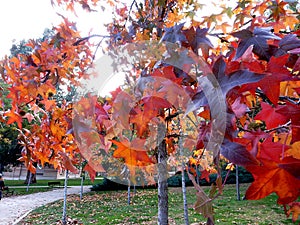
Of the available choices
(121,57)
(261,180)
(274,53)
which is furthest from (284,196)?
(121,57)

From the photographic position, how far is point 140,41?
1.82 meters

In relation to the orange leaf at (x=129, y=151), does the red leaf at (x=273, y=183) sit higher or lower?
lower

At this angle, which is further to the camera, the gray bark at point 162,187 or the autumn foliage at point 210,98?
the gray bark at point 162,187

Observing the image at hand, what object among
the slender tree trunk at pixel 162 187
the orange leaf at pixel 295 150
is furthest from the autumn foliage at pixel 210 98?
the slender tree trunk at pixel 162 187

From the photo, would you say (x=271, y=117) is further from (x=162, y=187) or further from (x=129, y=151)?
(x=162, y=187)

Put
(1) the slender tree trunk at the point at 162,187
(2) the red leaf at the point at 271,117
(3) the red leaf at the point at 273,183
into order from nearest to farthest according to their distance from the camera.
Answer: (3) the red leaf at the point at 273,183
(2) the red leaf at the point at 271,117
(1) the slender tree trunk at the point at 162,187

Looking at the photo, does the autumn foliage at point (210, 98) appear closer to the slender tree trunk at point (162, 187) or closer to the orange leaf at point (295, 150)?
the orange leaf at point (295, 150)

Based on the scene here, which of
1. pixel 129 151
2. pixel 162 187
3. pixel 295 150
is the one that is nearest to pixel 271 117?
pixel 295 150

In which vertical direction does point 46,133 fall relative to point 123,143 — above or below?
above

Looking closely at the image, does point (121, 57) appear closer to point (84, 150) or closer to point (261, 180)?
point (84, 150)

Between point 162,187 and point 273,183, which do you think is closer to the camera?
point 273,183

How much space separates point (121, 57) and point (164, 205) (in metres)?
1.36

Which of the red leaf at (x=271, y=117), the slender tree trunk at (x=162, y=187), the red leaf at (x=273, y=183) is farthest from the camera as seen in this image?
the slender tree trunk at (x=162, y=187)

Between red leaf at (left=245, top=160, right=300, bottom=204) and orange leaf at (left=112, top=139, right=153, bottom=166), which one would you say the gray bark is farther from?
red leaf at (left=245, top=160, right=300, bottom=204)
